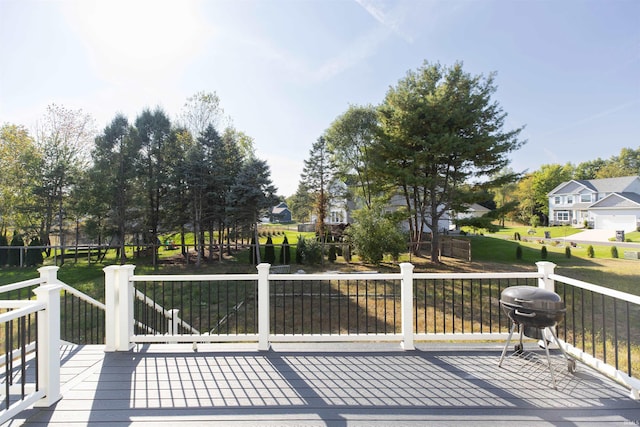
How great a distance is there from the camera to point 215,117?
18156 mm

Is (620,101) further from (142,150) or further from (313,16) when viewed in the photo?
(142,150)

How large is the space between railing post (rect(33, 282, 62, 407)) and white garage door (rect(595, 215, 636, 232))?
38645 mm

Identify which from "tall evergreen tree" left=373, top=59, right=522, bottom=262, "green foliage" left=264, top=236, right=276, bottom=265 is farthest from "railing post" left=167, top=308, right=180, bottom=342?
"tall evergreen tree" left=373, top=59, right=522, bottom=262

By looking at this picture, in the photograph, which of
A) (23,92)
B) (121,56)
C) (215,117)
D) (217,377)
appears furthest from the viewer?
(215,117)

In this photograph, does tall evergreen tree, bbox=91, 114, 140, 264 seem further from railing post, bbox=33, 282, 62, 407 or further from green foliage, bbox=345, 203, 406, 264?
railing post, bbox=33, 282, 62, 407

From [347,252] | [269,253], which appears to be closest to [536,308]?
[347,252]

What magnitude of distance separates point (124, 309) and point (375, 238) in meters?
10.7

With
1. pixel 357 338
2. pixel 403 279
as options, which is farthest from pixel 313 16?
pixel 357 338

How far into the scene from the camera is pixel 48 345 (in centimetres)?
233

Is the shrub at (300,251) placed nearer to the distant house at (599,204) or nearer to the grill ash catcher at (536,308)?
the grill ash catcher at (536,308)

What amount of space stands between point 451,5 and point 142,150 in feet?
55.4

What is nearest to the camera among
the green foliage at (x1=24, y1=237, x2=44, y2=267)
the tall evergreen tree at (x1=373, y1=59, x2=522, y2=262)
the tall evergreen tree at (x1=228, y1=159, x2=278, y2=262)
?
the tall evergreen tree at (x1=373, y1=59, x2=522, y2=262)

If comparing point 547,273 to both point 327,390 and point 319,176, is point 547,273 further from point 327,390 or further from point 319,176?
point 319,176

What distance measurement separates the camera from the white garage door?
86.6 feet
